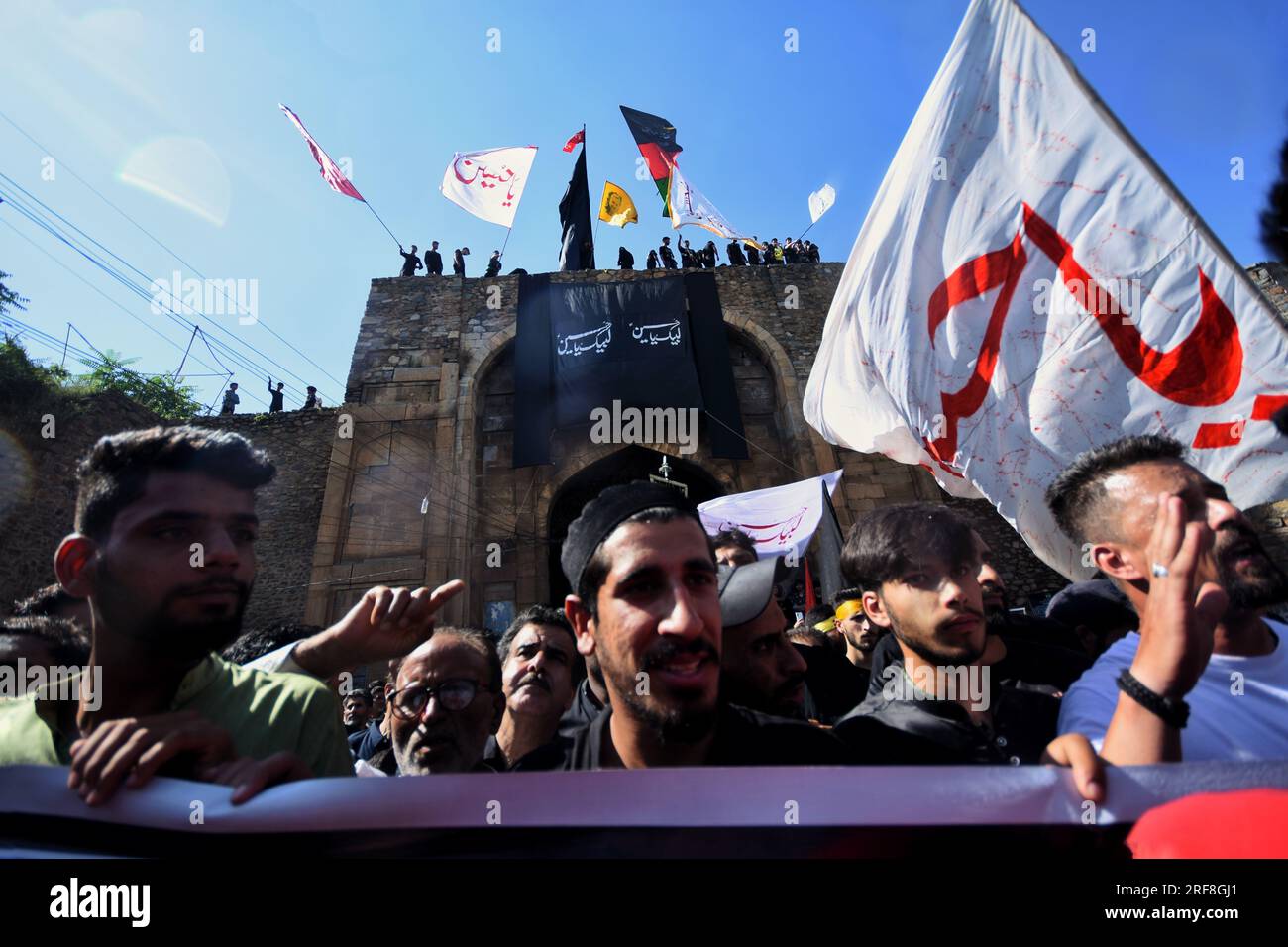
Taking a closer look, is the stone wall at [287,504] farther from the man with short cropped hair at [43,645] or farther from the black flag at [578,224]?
the man with short cropped hair at [43,645]

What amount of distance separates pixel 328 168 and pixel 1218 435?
11.6m

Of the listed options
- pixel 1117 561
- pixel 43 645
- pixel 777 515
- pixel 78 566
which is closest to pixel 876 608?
pixel 1117 561

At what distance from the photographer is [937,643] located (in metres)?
1.87

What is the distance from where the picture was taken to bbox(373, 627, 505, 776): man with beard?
2.26m

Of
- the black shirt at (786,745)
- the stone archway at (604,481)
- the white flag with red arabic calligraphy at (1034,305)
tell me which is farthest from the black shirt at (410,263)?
the black shirt at (786,745)

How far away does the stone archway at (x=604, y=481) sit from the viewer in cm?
1195

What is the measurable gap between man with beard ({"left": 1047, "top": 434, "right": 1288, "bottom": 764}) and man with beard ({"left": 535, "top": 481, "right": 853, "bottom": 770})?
605mm

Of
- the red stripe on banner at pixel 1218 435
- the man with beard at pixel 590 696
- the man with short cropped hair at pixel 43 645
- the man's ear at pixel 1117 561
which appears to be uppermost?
the red stripe on banner at pixel 1218 435

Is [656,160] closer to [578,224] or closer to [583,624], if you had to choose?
[578,224]

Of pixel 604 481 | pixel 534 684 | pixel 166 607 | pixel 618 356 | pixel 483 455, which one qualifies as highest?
pixel 618 356

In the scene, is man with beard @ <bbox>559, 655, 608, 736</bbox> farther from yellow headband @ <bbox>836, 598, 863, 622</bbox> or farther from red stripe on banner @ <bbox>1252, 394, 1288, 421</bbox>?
red stripe on banner @ <bbox>1252, 394, 1288, 421</bbox>

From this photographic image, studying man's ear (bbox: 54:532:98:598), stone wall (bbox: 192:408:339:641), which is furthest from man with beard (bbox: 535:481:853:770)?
stone wall (bbox: 192:408:339:641)

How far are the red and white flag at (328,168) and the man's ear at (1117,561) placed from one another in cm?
1125

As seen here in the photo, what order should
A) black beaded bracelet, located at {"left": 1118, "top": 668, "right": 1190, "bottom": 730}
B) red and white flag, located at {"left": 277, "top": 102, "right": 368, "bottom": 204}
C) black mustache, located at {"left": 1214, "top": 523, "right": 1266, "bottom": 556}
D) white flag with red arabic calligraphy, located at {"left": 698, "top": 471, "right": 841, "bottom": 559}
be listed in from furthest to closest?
red and white flag, located at {"left": 277, "top": 102, "right": 368, "bottom": 204} < white flag with red arabic calligraphy, located at {"left": 698, "top": 471, "right": 841, "bottom": 559} < black mustache, located at {"left": 1214, "top": 523, "right": 1266, "bottom": 556} < black beaded bracelet, located at {"left": 1118, "top": 668, "right": 1190, "bottom": 730}
